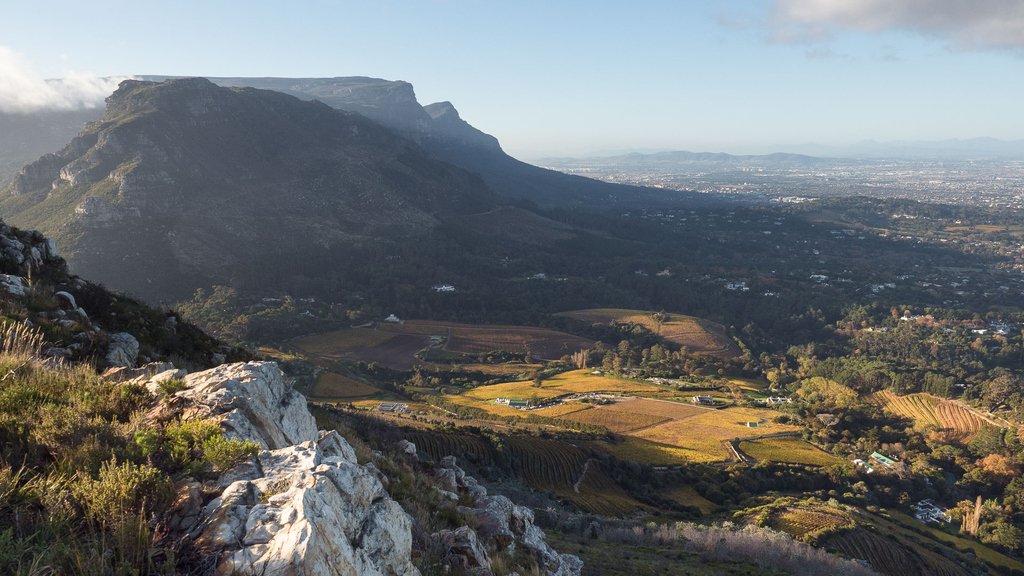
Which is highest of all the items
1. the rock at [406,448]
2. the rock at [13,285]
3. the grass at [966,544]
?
the rock at [13,285]

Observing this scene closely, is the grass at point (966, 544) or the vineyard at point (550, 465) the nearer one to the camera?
the vineyard at point (550, 465)

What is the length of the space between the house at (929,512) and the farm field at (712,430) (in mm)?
11159

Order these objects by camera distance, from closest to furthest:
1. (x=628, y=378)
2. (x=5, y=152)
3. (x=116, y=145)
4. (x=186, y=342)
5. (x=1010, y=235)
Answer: (x=186, y=342) < (x=628, y=378) < (x=116, y=145) < (x=5, y=152) < (x=1010, y=235)

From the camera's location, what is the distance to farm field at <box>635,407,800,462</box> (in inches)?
1735

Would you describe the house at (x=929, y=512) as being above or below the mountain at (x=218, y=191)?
below

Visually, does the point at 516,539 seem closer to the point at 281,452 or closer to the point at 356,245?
the point at 281,452

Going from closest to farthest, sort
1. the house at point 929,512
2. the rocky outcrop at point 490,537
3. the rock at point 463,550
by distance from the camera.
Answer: the rock at point 463,550 < the rocky outcrop at point 490,537 < the house at point 929,512

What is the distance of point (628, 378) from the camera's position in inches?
2525

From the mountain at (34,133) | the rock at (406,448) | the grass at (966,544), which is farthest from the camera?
the mountain at (34,133)

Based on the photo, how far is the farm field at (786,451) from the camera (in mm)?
42375

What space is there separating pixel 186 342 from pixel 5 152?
7111 inches

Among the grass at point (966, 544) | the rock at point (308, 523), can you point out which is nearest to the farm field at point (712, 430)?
the grass at point (966, 544)

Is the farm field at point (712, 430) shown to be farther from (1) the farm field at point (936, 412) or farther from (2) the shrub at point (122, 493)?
(2) the shrub at point (122, 493)

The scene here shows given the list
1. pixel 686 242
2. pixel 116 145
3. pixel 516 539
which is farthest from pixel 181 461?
pixel 686 242
